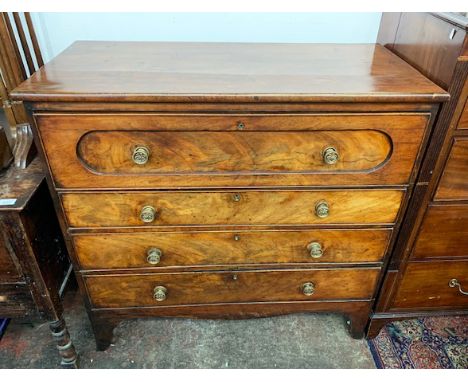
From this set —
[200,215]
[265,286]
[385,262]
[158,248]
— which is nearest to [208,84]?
[200,215]

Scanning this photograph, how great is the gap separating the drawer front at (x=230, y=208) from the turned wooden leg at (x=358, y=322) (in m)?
0.46

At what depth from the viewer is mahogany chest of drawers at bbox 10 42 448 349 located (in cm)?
→ 98

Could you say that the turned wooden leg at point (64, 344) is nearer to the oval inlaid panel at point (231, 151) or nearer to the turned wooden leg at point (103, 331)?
the turned wooden leg at point (103, 331)

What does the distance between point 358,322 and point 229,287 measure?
57 centimetres

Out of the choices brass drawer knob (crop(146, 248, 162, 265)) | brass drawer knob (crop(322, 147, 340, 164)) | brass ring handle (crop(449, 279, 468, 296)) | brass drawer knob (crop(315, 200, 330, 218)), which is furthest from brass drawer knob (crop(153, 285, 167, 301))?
brass ring handle (crop(449, 279, 468, 296))

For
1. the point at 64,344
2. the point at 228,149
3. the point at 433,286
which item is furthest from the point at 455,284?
the point at 64,344

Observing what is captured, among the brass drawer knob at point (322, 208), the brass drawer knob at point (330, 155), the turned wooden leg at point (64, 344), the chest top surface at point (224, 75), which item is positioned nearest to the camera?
the chest top surface at point (224, 75)

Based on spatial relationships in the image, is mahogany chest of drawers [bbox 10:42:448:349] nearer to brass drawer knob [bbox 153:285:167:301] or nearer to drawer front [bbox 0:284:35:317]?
brass drawer knob [bbox 153:285:167:301]

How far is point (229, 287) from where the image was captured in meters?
1.37

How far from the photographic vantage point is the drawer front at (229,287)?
1.32m

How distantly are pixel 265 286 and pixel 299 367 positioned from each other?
39 cm

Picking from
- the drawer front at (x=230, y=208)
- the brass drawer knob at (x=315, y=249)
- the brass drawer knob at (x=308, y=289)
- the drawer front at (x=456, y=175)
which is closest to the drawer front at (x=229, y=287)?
the brass drawer knob at (x=308, y=289)

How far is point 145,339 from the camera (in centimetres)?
158

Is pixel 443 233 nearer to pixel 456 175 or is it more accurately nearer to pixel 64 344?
pixel 456 175
